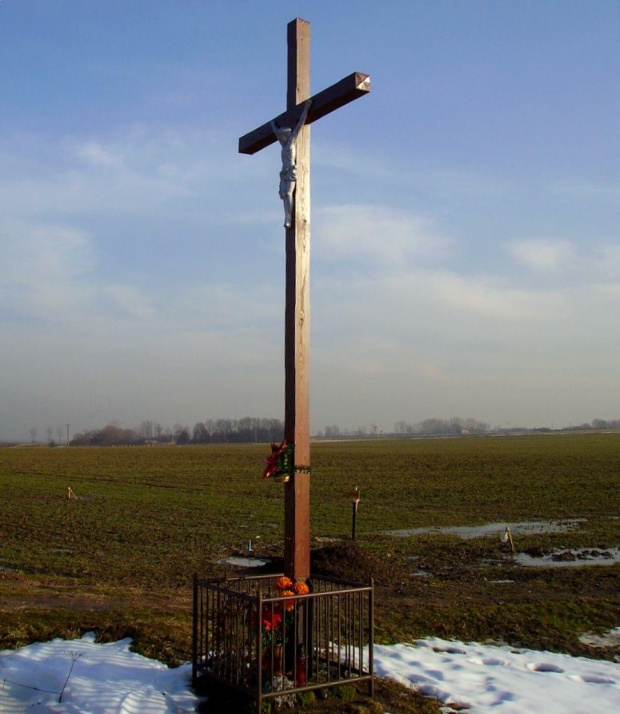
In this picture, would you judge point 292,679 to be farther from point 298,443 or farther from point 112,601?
point 112,601

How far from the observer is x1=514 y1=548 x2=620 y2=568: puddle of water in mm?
14656

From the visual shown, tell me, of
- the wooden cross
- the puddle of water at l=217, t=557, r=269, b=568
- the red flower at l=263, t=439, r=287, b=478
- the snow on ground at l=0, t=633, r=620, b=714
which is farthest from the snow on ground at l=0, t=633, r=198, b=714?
the puddle of water at l=217, t=557, r=269, b=568

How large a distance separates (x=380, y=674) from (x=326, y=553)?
266 inches

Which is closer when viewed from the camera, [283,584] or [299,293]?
[283,584]

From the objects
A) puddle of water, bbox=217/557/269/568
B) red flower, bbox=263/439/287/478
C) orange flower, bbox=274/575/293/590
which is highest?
red flower, bbox=263/439/287/478

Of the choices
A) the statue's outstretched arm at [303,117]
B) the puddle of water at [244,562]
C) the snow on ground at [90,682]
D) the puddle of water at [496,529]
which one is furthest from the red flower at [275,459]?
the puddle of water at [496,529]

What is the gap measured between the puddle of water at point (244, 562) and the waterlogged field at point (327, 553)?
0.53 meters

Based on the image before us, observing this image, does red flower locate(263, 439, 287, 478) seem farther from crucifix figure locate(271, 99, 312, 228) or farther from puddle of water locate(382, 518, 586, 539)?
puddle of water locate(382, 518, 586, 539)

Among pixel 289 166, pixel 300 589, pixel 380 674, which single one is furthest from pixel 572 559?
pixel 289 166

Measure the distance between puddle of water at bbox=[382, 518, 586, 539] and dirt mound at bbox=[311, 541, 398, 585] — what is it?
5853 millimetres

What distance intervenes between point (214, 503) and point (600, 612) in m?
19.1

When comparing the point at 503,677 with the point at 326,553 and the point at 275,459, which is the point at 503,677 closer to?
the point at 275,459

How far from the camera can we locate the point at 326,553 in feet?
43.5

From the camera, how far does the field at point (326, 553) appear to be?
28.1ft
